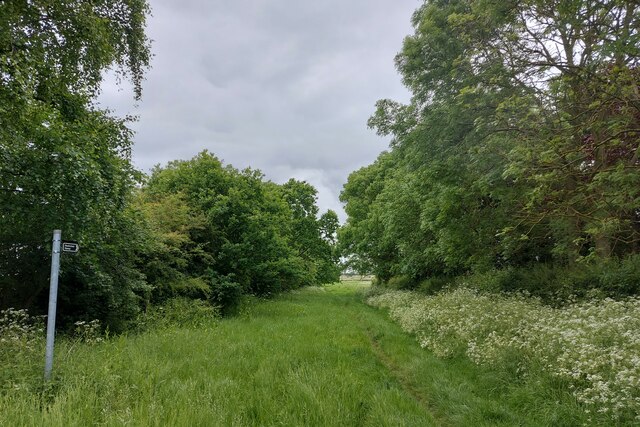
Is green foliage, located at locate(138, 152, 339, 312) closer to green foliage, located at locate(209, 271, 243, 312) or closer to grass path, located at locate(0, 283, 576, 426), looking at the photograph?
green foliage, located at locate(209, 271, 243, 312)

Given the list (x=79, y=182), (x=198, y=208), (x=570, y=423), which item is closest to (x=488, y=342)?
(x=570, y=423)

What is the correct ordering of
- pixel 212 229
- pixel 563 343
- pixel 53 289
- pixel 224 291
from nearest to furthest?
1. pixel 53 289
2. pixel 563 343
3. pixel 224 291
4. pixel 212 229

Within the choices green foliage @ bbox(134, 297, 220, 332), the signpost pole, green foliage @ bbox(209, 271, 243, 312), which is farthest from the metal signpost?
green foliage @ bbox(209, 271, 243, 312)

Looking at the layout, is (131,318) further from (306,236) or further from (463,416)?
(306,236)

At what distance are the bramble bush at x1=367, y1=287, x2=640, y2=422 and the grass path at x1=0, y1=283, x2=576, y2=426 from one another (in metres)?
0.56

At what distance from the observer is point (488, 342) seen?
279 inches

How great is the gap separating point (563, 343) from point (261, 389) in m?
5.03

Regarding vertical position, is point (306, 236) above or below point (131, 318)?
above

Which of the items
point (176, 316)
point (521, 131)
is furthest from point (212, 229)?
point (521, 131)

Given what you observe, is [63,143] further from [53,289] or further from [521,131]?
[521,131]

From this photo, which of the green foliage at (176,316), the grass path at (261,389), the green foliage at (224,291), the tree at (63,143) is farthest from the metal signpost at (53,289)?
the green foliage at (224,291)

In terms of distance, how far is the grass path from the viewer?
13.3ft

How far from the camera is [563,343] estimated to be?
582 cm

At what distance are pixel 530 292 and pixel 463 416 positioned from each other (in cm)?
845
